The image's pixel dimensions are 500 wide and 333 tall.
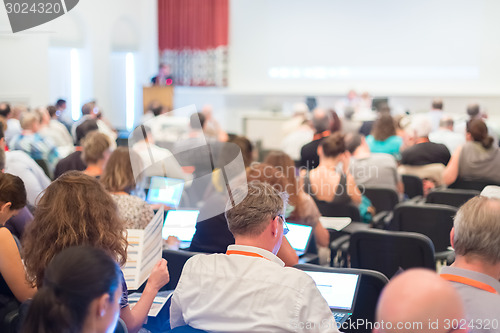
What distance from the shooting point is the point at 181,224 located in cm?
377

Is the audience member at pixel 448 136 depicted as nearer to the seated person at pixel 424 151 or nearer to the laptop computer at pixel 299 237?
the seated person at pixel 424 151

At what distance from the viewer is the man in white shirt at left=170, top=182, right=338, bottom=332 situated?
75.1 inches

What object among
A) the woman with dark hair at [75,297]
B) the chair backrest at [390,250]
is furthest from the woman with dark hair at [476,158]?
the woman with dark hair at [75,297]

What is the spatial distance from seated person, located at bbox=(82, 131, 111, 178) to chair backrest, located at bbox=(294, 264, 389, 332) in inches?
88.6

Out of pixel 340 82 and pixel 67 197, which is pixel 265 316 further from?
pixel 340 82

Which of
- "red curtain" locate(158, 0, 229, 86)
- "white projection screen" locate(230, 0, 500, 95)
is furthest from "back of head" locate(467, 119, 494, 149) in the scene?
"red curtain" locate(158, 0, 229, 86)

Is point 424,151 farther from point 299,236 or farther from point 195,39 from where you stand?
point 195,39

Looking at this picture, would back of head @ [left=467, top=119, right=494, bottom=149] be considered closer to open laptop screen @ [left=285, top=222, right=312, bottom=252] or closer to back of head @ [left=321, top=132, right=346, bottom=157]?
back of head @ [left=321, top=132, right=346, bottom=157]

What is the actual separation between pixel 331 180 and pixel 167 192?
1.33 meters

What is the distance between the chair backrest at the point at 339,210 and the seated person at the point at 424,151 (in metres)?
1.61

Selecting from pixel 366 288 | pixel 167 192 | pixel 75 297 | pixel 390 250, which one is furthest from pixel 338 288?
pixel 167 192

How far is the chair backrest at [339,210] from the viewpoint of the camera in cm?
471

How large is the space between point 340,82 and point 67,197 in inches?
475

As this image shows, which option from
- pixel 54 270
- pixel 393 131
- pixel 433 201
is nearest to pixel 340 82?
pixel 393 131
